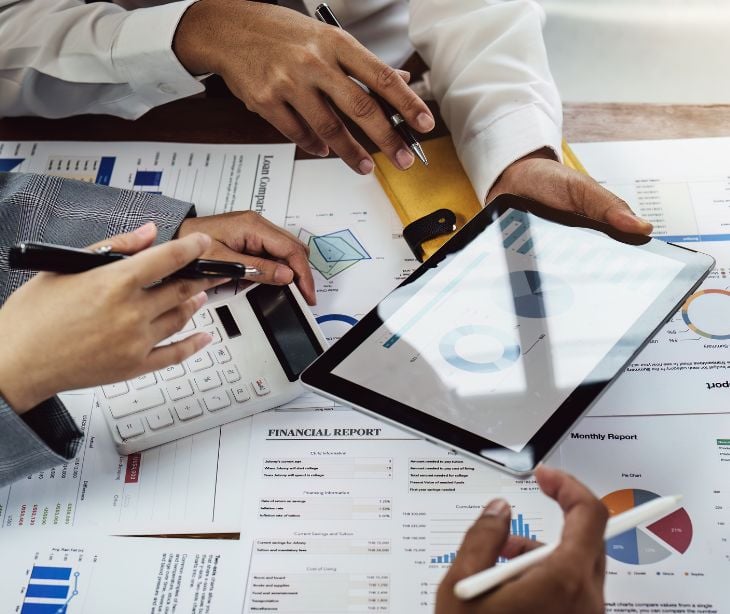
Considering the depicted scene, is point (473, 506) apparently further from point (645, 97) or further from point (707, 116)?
point (645, 97)

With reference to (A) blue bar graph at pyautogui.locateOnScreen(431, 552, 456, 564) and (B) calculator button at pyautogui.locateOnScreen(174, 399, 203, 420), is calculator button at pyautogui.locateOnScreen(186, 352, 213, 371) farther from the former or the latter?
(A) blue bar graph at pyautogui.locateOnScreen(431, 552, 456, 564)

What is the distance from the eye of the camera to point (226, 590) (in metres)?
0.64

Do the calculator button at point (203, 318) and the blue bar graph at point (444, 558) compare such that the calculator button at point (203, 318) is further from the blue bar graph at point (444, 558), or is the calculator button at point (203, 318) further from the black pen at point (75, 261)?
the blue bar graph at point (444, 558)

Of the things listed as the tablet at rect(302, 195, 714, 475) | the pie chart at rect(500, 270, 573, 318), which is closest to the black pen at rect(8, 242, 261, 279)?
the tablet at rect(302, 195, 714, 475)

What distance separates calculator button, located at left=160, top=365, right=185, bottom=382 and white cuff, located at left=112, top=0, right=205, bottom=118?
14.9 inches

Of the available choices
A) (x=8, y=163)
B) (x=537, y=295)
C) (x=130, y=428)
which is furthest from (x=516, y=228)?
(x=8, y=163)

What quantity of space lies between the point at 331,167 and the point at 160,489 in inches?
17.2

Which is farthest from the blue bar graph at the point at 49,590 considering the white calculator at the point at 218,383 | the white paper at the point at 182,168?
the white paper at the point at 182,168

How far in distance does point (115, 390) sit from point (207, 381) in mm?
89

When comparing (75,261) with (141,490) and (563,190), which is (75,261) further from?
(563,190)

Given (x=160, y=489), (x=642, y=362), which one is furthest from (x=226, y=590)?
(x=642, y=362)

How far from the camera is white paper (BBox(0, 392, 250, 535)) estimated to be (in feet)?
2.22

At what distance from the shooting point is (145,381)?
2.39ft

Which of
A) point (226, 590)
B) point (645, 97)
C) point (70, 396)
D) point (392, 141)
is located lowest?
point (226, 590)
